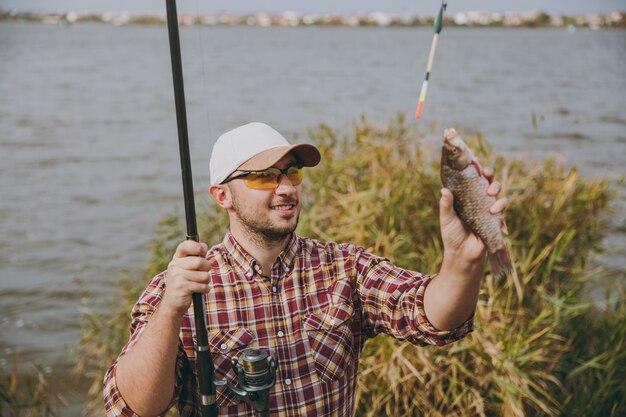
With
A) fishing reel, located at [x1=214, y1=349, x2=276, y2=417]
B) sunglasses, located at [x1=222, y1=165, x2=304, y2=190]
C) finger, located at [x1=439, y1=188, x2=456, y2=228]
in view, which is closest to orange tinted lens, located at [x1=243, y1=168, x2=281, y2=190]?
sunglasses, located at [x1=222, y1=165, x2=304, y2=190]

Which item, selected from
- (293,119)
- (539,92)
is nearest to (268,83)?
(293,119)

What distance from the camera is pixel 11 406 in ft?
13.3

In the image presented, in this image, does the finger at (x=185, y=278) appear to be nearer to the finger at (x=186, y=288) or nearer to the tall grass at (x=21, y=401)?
the finger at (x=186, y=288)

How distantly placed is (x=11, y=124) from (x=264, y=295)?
47.4 feet

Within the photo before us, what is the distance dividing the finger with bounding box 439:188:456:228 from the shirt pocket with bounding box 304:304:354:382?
1.94 feet

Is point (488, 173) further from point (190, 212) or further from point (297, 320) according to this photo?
point (190, 212)

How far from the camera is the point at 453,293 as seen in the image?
1873 mm

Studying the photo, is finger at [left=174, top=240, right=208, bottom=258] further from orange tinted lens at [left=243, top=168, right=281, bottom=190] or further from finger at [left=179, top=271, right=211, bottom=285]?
orange tinted lens at [left=243, top=168, right=281, bottom=190]

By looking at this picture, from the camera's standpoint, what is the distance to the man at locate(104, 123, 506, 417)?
2033 millimetres

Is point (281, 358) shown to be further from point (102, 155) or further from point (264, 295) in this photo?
point (102, 155)

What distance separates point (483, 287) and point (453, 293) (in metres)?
2.47

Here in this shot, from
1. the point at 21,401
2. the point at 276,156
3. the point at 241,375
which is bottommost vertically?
the point at 21,401

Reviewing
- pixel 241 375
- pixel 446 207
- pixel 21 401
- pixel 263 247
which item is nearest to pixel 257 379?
pixel 241 375

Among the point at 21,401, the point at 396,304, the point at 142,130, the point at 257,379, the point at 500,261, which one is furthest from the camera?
the point at 142,130
